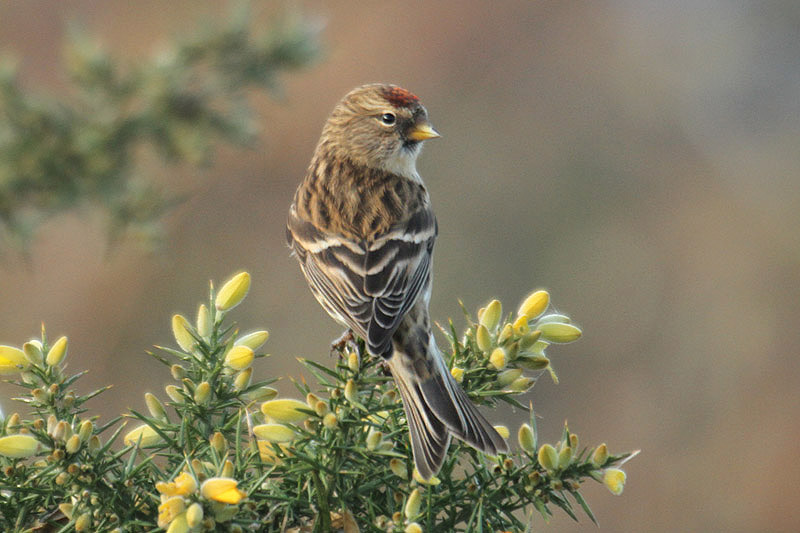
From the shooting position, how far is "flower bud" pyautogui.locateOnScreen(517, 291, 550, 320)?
2.35m

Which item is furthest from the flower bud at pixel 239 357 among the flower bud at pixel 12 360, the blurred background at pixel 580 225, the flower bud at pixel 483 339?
→ the blurred background at pixel 580 225

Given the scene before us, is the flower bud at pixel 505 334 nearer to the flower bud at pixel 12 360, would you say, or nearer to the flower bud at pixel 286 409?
the flower bud at pixel 286 409

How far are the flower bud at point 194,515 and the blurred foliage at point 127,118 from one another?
8.03 ft

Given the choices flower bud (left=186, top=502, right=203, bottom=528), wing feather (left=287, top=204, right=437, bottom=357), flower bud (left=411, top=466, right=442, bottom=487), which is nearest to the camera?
flower bud (left=186, top=502, right=203, bottom=528)

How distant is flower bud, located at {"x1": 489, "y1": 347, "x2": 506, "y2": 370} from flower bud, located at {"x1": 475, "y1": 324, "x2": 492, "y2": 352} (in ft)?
0.13

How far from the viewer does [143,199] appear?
4113 millimetres

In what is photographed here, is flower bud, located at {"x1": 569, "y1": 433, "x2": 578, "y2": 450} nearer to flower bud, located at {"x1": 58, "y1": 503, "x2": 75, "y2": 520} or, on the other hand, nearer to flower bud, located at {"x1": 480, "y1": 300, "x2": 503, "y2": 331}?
flower bud, located at {"x1": 480, "y1": 300, "x2": 503, "y2": 331}

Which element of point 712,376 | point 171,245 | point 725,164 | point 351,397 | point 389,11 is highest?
point 389,11

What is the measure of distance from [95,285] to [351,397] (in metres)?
10.1

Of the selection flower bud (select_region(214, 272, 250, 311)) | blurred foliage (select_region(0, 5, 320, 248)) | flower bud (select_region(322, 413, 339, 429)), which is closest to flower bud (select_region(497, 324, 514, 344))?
flower bud (select_region(322, 413, 339, 429))

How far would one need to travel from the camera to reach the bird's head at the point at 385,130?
15.2 ft

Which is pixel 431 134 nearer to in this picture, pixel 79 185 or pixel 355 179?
pixel 355 179

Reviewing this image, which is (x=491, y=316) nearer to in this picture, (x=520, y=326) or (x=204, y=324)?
(x=520, y=326)

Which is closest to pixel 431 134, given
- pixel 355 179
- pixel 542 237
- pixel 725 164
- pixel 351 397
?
pixel 355 179
